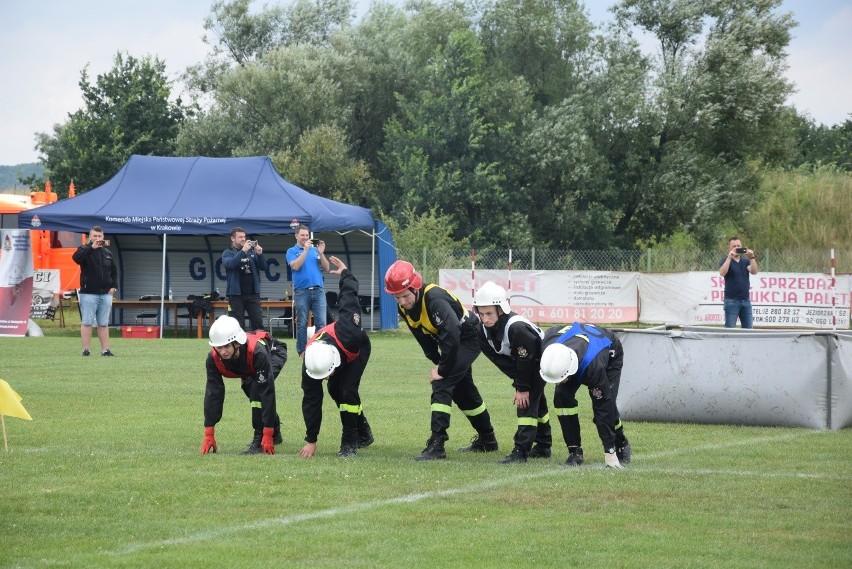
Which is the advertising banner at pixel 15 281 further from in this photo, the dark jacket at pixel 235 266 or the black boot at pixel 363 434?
the black boot at pixel 363 434

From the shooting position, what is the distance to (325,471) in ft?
31.9

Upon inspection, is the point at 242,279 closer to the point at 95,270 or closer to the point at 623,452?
the point at 95,270

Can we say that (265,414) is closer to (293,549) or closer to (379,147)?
(293,549)

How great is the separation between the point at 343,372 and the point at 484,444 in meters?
1.61

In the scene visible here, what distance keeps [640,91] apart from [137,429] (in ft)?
133

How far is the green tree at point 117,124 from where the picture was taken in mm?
56750

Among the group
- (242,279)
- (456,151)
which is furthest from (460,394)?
(456,151)

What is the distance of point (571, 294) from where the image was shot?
31.6m

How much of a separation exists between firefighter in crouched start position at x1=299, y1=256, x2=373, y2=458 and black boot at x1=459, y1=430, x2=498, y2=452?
1171 mm

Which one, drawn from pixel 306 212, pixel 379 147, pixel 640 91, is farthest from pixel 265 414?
pixel 379 147

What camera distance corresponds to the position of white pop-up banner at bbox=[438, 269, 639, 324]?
31.6 m

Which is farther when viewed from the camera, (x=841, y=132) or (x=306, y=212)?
(x=841, y=132)

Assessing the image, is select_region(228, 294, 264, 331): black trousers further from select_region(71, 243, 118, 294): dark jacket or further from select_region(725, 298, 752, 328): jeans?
select_region(725, 298, 752, 328): jeans

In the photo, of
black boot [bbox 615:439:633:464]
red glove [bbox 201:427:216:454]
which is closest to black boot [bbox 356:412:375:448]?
red glove [bbox 201:427:216:454]
